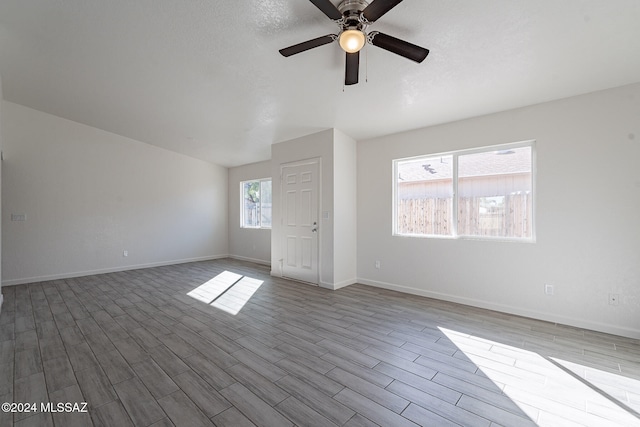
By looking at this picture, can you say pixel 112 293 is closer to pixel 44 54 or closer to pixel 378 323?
pixel 44 54

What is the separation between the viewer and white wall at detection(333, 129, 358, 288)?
4609mm

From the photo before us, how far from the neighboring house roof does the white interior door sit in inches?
61.3

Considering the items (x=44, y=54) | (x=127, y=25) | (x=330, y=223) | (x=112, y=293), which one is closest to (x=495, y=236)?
(x=330, y=223)

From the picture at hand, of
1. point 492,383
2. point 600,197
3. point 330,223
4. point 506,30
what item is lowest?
point 492,383

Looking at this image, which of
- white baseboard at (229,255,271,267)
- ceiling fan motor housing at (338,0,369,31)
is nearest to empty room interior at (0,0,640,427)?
ceiling fan motor housing at (338,0,369,31)

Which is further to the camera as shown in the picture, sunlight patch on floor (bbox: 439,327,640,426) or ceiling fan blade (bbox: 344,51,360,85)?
ceiling fan blade (bbox: 344,51,360,85)

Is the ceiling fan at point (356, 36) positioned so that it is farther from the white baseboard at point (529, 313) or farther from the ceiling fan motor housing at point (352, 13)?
the white baseboard at point (529, 313)

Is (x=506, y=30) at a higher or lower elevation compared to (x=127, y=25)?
lower

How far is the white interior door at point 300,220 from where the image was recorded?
486 centimetres

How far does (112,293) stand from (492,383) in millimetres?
5097

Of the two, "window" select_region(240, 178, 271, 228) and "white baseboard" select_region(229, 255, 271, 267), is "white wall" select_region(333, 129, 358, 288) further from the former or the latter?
"window" select_region(240, 178, 271, 228)

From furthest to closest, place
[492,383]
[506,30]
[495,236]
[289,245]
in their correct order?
1. [289,245]
2. [495,236]
3. [506,30]
4. [492,383]

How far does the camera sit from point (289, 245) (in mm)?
5289

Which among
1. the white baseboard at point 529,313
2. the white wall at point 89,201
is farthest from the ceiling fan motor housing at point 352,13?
the white wall at point 89,201
